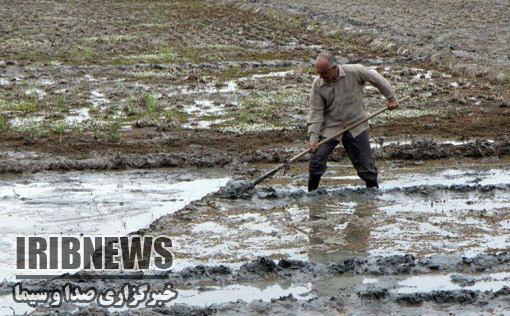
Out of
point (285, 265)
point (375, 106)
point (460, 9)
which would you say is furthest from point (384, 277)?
point (460, 9)

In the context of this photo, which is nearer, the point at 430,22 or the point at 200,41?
the point at 200,41

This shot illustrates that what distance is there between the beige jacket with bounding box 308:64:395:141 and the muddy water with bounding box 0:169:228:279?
5.04 feet

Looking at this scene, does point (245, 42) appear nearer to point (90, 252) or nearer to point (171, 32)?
point (171, 32)

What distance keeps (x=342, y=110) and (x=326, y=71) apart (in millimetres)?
496

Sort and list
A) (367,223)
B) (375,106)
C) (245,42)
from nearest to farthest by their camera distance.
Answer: (367,223), (375,106), (245,42)

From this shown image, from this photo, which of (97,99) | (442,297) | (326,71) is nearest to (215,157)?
(326,71)

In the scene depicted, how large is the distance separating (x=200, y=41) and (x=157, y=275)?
14.6m

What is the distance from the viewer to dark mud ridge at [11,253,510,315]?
20.2 feet

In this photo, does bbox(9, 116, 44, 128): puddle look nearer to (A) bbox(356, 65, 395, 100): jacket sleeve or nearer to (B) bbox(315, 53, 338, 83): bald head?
(B) bbox(315, 53, 338, 83): bald head

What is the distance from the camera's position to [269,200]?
8.92 metres

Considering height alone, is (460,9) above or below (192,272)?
above

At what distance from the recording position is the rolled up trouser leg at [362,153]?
344 inches

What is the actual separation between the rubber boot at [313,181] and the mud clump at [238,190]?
608 millimetres

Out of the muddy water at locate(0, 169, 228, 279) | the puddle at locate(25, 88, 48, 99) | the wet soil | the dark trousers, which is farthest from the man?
the puddle at locate(25, 88, 48, 99)
